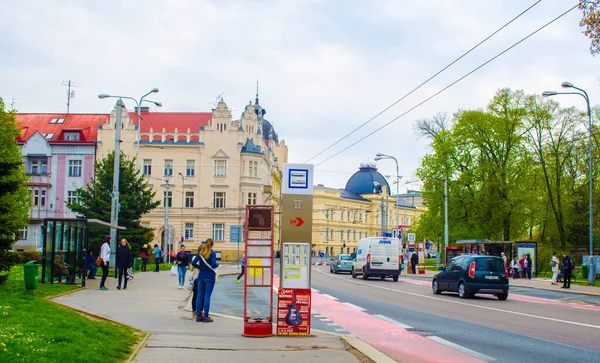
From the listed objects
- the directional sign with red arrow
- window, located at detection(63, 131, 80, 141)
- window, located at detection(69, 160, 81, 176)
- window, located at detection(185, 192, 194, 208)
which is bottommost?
the directional sign with red arrow

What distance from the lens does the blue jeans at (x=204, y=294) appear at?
50.1 ft

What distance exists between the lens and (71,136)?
80000mm

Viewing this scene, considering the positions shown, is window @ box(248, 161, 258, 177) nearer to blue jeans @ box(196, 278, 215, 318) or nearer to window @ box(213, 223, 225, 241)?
window @ box(213, 223, 225, 241)

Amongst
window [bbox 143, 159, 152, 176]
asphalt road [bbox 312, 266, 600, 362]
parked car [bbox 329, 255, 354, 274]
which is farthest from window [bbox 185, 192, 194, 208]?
asphalt road [bbox 312, 266, 600, 362]

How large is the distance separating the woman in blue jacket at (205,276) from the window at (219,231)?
65.0 meters

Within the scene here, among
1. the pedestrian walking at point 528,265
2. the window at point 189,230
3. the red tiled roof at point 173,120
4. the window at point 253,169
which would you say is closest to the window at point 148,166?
the red tiled roof at point 173,120

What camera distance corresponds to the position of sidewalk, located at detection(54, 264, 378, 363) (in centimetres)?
1022

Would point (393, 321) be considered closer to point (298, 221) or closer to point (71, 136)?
point (298, 221)

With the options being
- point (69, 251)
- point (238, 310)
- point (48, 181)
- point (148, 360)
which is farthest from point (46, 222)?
point (48, 181)

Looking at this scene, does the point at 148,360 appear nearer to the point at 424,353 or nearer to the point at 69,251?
the point at 424,353

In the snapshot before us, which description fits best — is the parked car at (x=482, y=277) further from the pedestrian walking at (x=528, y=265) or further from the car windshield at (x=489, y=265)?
the pedestrian walking at (x=528, y=265)

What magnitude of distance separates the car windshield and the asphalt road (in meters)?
1.16

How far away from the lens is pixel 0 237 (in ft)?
65.7

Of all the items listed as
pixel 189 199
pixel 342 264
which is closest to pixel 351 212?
pixel 189 199
